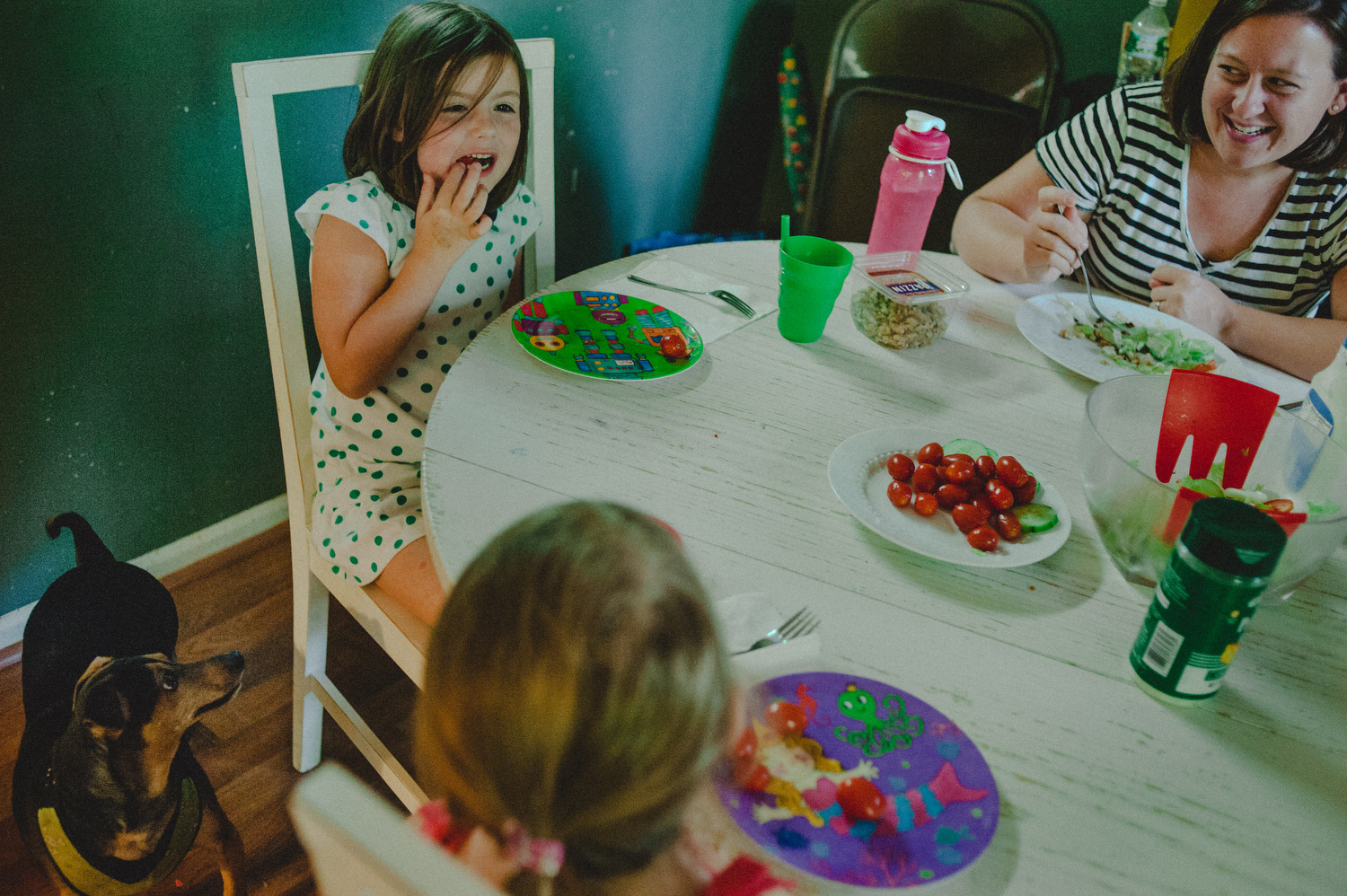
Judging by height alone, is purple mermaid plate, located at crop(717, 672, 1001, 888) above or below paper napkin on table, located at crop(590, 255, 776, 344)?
Answer: below

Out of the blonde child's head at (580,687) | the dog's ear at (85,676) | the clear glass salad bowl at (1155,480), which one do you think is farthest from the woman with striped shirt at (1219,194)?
the dog's ear at (85,676)

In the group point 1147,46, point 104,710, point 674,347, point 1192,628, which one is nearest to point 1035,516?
point 1192,628

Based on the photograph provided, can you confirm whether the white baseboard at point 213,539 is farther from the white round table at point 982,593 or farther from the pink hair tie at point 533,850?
the pink hair tie at point 533,850

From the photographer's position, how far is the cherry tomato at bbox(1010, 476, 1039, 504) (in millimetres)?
822

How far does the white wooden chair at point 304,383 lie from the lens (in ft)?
3.23

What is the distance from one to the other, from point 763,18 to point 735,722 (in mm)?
2464

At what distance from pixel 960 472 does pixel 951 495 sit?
23mm

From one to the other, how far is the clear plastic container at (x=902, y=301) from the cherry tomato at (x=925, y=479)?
30cm

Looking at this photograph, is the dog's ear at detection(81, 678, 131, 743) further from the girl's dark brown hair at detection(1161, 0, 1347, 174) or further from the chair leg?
the girl's dark brown hair at detection(1161, 0, 1347, 174)

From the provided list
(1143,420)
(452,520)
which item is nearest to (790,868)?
(452,520)

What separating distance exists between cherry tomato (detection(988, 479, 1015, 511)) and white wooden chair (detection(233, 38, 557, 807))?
57 centimetres

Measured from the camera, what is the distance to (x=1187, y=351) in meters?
1.13

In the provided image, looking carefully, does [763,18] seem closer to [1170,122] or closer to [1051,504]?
[1170,122]

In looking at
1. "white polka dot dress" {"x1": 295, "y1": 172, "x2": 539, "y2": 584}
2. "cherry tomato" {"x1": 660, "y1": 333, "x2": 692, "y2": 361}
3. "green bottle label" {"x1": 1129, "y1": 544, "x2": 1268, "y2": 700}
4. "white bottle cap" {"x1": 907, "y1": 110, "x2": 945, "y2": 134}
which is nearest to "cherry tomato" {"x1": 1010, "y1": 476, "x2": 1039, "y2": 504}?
"green bottle label" {"x1": 1129, "y1": 544, "x2": 1268, "y2": 700}
